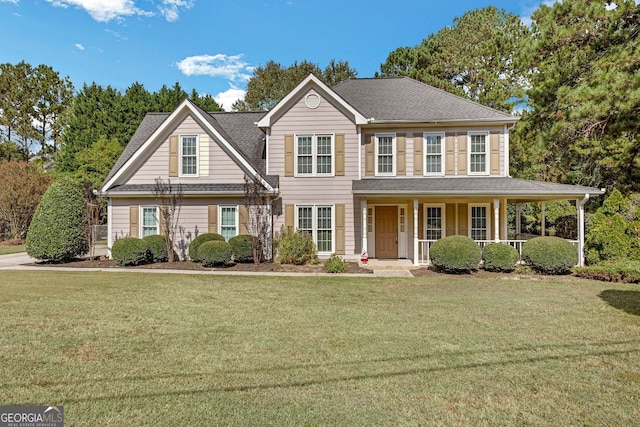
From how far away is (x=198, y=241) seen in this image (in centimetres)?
1355

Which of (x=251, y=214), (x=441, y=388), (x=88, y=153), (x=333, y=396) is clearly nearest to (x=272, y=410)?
(x=333, y=396)

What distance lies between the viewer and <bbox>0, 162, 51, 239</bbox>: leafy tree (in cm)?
2206

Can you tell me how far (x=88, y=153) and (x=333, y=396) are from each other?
3390 cm

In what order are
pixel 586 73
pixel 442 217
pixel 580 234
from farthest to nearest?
pixel 442 217
pixel 580 234
pixel 586 73

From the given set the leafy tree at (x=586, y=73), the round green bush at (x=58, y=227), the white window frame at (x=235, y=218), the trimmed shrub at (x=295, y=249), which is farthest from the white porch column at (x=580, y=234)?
the round green bush at (x=58, y=227)

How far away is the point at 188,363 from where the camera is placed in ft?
14.4

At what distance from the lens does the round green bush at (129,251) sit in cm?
1304

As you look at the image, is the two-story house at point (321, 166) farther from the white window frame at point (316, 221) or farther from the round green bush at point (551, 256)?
the round green bush at point (551, 256)

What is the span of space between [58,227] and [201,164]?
6.15 m

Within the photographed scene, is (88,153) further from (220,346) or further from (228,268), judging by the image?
(220,346)

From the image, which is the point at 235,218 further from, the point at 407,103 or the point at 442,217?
the point at 407,103

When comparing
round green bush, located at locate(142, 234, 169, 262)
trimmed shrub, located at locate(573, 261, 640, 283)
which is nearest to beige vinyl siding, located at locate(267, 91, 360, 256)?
round green bush, located at locate(142, 234, 169, 262)

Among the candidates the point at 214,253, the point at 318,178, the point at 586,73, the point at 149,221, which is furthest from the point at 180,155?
the point at 586,73

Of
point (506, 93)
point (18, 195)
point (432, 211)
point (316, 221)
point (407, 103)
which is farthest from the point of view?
point (506, 93)
